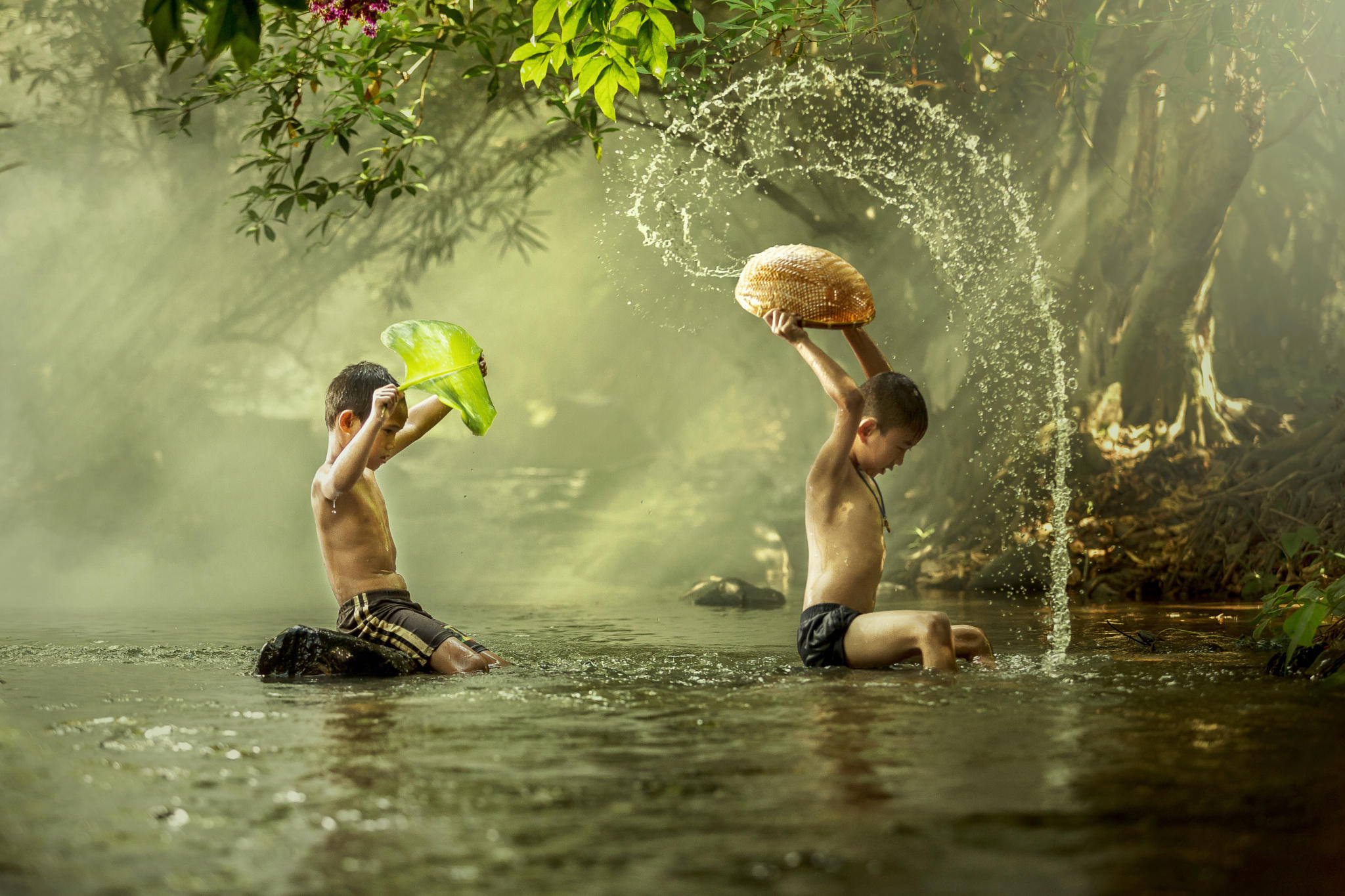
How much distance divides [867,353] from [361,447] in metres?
1.69

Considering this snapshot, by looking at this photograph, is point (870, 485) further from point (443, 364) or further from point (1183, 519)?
point (1183, 519)

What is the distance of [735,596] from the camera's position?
7.60m

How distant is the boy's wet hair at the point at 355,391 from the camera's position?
396cm

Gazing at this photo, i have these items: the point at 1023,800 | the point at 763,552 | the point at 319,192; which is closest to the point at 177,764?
the point at 1023,800

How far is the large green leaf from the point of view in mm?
3844

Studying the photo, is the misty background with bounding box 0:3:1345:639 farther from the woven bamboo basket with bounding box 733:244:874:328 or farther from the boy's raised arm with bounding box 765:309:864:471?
the boy's raised arm with bounding box 765:309:864:471

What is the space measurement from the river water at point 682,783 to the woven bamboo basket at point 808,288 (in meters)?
1.12

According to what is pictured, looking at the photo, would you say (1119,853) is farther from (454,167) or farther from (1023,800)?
(454,167)

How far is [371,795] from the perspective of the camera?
69.0 inches

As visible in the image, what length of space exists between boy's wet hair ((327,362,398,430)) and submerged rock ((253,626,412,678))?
2.43ft

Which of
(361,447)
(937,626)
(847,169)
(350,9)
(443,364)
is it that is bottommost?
(937,626)

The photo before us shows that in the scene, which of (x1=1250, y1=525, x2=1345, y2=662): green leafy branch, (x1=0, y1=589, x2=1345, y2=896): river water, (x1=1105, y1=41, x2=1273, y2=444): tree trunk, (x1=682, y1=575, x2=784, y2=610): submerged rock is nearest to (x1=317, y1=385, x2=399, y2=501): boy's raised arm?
(x1=0, y1=589, x2=1345, y2=896): river water

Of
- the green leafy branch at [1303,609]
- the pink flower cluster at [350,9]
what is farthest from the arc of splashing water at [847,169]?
the green leafy branch at [1303,609]

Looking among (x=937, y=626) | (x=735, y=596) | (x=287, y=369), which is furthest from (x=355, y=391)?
(x=287, y=369)
